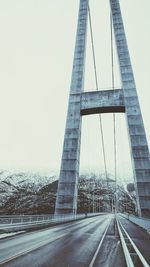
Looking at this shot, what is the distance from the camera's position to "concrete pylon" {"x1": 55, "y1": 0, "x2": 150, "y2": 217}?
26453 mm

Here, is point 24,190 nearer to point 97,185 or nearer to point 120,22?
point 97,185

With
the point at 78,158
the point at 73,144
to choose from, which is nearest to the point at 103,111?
the point at 73,144

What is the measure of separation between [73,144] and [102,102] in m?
8.15

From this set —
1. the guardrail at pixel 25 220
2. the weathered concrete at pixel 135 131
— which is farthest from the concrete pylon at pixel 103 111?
the guardrail at pixel 25 220

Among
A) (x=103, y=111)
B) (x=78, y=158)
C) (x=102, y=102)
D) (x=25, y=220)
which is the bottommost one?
(x=25, y=220)

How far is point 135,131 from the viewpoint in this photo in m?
28.3

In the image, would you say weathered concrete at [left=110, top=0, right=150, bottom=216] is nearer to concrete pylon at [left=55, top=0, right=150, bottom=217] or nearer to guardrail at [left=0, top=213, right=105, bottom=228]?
concrete pylon at [left=55, top=0, right=150, bottom=217]

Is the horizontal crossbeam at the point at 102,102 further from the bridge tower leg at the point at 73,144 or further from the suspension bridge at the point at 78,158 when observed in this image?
the bridge tower leg at the point at 73,144

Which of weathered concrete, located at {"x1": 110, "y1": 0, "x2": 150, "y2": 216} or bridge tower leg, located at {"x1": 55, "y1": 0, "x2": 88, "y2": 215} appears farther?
bridge tower leg, located at {"x1": 55, "y1": 0, "x2": 88, "y2": 215}

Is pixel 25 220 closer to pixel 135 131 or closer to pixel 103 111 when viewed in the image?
pixel 135 131

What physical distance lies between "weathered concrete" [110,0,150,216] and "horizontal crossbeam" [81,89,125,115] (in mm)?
1193

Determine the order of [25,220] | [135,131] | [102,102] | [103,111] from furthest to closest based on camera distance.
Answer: [103,111], [102,102], [135,131], [25,220]

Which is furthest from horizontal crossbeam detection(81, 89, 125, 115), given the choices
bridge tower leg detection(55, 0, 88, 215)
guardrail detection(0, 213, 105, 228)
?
guardrail detection(0, 213, 105, 228)

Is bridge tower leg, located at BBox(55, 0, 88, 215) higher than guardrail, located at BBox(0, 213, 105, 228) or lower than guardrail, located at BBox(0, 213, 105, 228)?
higher
